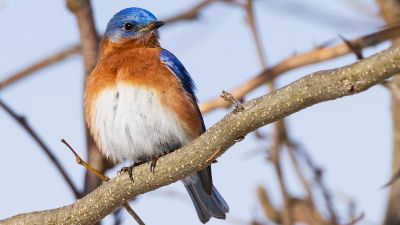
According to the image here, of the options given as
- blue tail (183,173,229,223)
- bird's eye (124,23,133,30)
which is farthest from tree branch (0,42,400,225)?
bird's eye (124,23,133,30)

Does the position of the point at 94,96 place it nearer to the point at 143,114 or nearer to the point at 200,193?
the point at 143,114

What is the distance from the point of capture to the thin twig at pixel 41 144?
6434mm

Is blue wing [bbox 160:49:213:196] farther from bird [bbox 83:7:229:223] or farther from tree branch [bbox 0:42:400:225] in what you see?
tree branch [bbox 0:42:400:225]

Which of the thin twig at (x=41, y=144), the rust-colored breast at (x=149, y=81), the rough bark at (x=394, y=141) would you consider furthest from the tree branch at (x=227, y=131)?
the rough bark at (x=394, y=141)

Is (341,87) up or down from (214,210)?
up

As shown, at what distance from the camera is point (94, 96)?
23.6 feet

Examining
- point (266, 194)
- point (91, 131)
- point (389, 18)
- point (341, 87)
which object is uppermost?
point (341, 87)

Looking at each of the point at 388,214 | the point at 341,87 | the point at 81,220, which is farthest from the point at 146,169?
the point at 388,214

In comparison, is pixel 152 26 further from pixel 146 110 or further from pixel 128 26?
pixel 146 110

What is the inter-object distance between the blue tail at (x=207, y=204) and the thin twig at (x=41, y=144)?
4.35ft

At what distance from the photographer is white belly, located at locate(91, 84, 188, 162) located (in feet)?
22.3

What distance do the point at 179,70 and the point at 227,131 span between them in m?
2.72

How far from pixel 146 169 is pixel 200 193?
7.01 ft

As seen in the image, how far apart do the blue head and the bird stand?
0.37 meters
